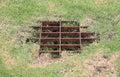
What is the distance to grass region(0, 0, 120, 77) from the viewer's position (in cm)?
655

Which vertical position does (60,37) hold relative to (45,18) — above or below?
below

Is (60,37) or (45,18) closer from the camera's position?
(60,37)

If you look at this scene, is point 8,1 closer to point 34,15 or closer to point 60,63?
point 34,15

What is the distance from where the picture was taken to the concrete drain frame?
7.10m

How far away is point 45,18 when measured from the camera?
7.88 m

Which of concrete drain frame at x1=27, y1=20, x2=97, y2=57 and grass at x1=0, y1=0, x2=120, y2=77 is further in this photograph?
concrete drain frame at x1=27, y1=20, x2=97, y2=57

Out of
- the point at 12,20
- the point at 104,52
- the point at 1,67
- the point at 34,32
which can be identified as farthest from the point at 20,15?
the point at 104,52

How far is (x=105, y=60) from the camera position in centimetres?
677

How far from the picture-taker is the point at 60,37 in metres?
7.29

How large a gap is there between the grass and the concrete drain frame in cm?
18

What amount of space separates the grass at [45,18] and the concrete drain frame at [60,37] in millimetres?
182

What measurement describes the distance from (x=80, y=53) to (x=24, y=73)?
1.29m

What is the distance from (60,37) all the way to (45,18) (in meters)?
0.83

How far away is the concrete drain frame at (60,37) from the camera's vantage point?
7098 mm
